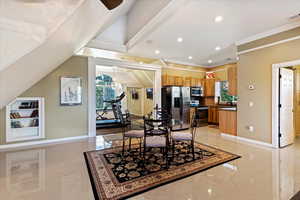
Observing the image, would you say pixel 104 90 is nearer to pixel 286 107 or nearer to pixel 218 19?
pixel 218 19

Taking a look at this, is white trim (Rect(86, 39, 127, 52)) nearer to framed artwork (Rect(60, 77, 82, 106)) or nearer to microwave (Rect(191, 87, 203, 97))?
framed artwork (Rect(60, 77, 82, 106))

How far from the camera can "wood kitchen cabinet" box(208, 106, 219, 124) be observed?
7.29 m

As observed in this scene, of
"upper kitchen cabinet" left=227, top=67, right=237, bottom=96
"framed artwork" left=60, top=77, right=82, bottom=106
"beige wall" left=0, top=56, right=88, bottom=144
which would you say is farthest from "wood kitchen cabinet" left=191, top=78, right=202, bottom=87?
"framed artwork" left=60, top=77, right=82, bottom=106

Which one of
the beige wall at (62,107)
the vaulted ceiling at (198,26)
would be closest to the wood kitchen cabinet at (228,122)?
the vaulted ceiling at (198,26)

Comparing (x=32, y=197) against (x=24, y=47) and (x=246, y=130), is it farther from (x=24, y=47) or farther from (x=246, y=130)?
(x=246, y=130)

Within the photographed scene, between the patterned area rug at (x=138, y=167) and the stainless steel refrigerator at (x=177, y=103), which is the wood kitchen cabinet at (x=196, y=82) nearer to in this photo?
the stainless steel refrigerator at (x=177, y=103)

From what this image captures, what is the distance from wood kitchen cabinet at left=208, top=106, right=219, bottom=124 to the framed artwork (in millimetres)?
5775

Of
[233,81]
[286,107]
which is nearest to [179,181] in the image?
[286,107]

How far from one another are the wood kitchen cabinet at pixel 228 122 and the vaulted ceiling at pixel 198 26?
2281mm

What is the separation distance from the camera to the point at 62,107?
187 inches

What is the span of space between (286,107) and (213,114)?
131 inches

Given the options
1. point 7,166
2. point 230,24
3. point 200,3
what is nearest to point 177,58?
point 230,24

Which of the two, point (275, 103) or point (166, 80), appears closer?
point (275, 103)

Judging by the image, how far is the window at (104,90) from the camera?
932cm
